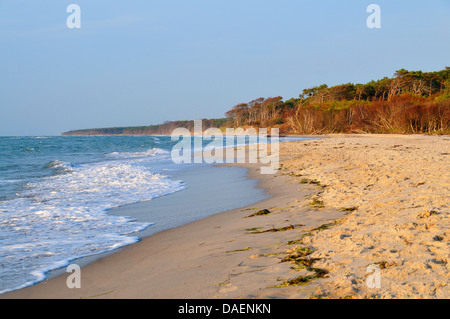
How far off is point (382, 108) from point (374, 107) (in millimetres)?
2203

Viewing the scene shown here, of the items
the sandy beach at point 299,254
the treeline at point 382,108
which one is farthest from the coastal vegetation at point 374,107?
the sandy beach at point 299,254

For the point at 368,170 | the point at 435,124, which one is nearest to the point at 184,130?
the point at 435,124

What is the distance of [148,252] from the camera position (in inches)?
165

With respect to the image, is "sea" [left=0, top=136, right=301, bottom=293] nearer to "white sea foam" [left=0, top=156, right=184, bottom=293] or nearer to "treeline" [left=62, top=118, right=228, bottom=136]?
"white sea foam" [left=0, top=156, right=184, bottom=293]

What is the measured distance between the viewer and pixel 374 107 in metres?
34.3

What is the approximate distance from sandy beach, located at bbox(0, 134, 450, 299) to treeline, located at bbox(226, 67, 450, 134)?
23.3 metres

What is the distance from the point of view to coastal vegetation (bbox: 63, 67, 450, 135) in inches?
1054

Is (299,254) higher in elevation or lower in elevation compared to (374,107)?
A: lower

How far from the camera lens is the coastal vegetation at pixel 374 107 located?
1054 inches

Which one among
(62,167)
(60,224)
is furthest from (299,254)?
(62,167)

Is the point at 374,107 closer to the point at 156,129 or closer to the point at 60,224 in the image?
the point at 60,224

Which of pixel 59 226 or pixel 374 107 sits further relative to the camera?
pixel 374 107
